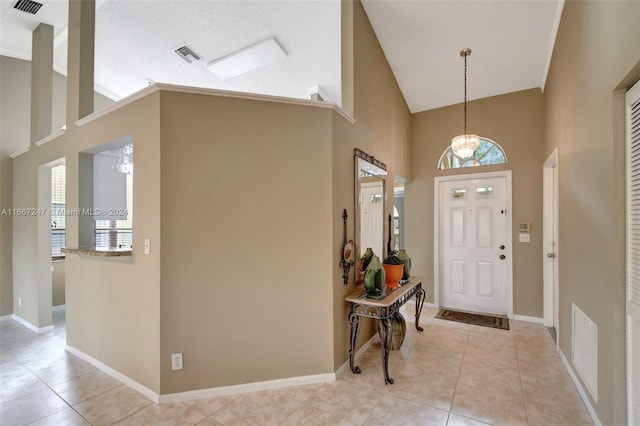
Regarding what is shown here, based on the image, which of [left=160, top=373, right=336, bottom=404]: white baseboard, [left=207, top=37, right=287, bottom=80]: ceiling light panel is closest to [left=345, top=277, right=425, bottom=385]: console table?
[left=160, top=373, right=336, bottom=404]: white baseboard

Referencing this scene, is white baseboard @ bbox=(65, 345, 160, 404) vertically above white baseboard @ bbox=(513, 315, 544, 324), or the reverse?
white baseboard @ bbox=(65, 345, 160, 404)

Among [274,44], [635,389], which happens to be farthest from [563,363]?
[274,44]

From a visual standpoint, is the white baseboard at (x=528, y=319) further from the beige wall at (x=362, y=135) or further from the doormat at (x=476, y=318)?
the beige wall at (x=362, y=135)

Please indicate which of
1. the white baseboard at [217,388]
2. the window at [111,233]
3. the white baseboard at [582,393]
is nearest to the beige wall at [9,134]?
the window at [111,233]

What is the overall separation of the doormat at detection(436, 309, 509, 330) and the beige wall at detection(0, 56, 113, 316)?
618 centimetres

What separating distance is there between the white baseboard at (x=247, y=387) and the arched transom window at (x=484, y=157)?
11.5ft

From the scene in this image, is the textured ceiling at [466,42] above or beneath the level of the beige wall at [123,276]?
above

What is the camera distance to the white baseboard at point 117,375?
2.11 m

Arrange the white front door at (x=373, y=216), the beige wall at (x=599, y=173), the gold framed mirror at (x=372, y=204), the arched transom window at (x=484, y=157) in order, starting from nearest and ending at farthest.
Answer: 1. the beige wall at (x=599, y=173)
2. the gold framed mirror at (x=372, y=204)
3. the white front door at (x=373, y=216)
4. the arched transom window at (x=484, y=157)

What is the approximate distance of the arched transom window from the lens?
13.4 feet

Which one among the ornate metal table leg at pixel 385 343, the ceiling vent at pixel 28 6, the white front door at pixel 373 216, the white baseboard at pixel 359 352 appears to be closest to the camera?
the ornate metal table leg at pixel 385 343

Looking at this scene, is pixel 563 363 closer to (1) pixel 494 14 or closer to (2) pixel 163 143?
(1) pixel 494 14

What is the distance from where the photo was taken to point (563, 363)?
8.60 feet

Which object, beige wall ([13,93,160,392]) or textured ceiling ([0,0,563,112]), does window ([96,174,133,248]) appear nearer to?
beige wall ([13,93,160,392])
